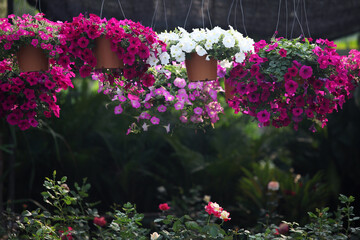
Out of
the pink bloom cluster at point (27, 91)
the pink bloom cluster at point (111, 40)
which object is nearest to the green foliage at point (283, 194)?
the pink bloom cluster at point (27, 91)

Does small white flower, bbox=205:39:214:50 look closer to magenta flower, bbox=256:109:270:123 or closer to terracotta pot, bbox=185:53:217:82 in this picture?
terracotta pot, bbox=185:53:217:82

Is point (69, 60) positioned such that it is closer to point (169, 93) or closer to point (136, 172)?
point (169, 93)

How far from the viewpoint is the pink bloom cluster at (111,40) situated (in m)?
2.20

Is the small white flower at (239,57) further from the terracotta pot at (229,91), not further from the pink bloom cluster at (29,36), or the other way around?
the pink bloom cluster at (29,36)

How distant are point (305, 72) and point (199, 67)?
20.2 inches

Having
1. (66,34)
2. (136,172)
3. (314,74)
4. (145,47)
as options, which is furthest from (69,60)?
(136,172)

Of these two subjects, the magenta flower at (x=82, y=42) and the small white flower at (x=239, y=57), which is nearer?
the magenta flower at (x=82, y=42)

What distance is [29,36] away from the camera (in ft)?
7.55

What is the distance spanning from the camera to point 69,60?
226cm

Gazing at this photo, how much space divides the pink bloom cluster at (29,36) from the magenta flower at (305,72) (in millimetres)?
1145

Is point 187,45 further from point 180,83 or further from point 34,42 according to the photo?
point 34,42

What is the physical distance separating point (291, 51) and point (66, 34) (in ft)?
3.50

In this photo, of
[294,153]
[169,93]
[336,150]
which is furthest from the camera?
[294,153]

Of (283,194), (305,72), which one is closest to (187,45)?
(305,72)
